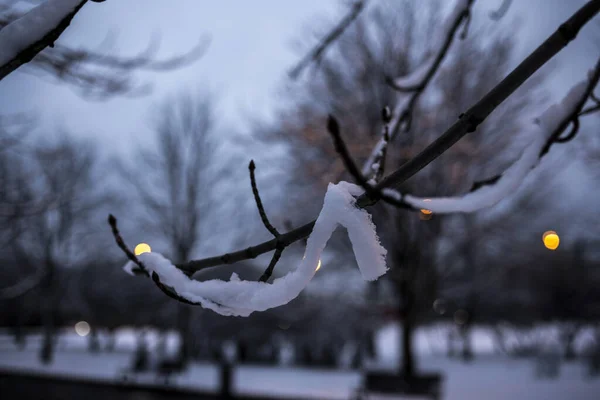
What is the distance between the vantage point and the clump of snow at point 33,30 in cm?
133

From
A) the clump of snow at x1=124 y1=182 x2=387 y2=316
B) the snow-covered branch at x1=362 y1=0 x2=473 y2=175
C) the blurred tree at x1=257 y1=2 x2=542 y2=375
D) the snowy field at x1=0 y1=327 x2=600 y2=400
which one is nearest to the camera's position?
the clump of snow at x1=124 y1=182 x2=387 y2=316

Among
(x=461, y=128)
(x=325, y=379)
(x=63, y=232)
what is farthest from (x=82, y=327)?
(x=461, y=128)

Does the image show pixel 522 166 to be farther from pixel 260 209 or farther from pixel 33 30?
pixel 33 30

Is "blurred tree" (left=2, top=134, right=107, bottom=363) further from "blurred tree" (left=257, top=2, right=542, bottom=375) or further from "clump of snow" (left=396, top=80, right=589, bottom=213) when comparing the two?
"clump of snow" (left=396, top=80, right=589, bottom=213)

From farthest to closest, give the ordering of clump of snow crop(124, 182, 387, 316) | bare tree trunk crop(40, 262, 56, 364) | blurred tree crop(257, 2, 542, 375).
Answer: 1. bare tree trunk crop(40, 262, 56, 364)
2. blurred tree crop(257, 2, 542, 375)
3. clump of snow crop(124, 182, 387, 316)

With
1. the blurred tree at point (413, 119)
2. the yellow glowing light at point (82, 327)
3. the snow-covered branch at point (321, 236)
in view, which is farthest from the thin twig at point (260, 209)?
the yellow glowing light at point (82, 327)

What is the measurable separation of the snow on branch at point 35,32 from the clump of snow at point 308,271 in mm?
756

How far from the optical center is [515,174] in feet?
4.11

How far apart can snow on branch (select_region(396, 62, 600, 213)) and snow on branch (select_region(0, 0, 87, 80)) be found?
108cm

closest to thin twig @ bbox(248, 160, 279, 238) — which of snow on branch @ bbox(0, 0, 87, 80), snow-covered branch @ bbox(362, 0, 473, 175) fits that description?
snow on branch @ bbox(0, 0, 87, 80)

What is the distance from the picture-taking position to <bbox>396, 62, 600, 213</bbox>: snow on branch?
3.92 feet

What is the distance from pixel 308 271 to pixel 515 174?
0.63 metres

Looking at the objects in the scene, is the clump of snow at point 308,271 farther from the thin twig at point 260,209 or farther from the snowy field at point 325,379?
A: the snowy field at point 325,379

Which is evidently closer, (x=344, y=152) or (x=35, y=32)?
(x=344, y=152)
